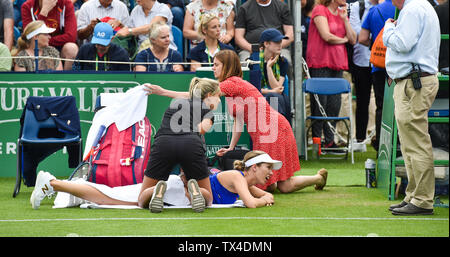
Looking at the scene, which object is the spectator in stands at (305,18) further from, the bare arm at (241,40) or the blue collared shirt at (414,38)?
the blue collared shirt at (414,38)

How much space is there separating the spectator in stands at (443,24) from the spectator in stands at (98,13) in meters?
5.01

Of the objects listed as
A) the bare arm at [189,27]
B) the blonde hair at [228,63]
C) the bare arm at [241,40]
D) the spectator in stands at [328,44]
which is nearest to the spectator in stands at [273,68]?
the bare arm at [241,40]

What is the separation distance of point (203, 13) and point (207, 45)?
113cm

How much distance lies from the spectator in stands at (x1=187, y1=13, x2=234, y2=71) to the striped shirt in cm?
152

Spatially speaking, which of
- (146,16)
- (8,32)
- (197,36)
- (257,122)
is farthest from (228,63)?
(8,32)

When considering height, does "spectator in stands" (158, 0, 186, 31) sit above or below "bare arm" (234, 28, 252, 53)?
above

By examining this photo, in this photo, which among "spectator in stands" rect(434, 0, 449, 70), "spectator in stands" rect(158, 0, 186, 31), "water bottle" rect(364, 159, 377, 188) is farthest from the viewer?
"spectator in stands" rect(158, 0, 186, 31)

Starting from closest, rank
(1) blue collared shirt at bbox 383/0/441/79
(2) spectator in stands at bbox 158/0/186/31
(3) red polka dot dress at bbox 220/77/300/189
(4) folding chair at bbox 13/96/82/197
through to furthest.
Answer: (1) blue collared shirt at bbox 383/0/441/79 < (3) red polka dot dress at bbox 220/77/300/189 < (4) folding chair at bbox 13/96/82/197 < (2) spectator in stands at bbox 158/0/186/31

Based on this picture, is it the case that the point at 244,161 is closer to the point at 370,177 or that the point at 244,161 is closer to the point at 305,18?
the point at 370,177

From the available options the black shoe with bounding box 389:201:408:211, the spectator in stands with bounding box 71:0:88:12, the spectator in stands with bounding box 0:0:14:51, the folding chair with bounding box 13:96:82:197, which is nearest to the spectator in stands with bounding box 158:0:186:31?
the spectator in stands with bounding box 71:0:88:12

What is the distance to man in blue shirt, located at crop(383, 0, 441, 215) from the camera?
22.9 ft

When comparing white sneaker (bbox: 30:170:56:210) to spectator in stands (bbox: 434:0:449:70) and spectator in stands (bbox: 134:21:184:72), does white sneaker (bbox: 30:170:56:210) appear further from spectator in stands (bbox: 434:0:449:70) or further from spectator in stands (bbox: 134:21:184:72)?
spectator in stands (bbox: 434:0:449:70)
